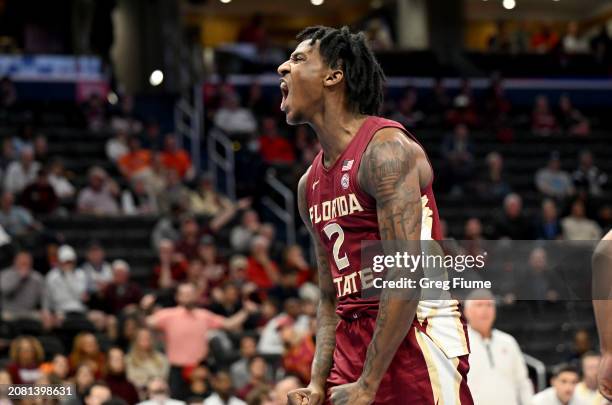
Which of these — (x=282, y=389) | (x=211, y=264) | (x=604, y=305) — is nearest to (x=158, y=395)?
(x=282, y=389)

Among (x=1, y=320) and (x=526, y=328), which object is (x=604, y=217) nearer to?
(x=526, y=328)

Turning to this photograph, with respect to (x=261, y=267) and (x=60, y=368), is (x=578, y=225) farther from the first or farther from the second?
(x=60, y=368)

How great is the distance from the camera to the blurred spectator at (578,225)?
16.1 m

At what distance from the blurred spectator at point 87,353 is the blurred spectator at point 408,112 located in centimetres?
955

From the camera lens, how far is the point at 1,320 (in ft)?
38.8

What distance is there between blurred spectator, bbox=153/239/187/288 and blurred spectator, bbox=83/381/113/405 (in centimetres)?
437

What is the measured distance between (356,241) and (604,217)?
13.1 metres

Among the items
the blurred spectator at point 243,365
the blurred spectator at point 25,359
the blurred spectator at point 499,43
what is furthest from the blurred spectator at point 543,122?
the blurred spectator at point 25,359

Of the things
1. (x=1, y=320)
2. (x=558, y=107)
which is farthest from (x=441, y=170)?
(x=1, y=320)

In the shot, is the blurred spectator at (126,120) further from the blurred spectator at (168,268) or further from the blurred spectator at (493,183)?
the blurred spectator at (493,183)

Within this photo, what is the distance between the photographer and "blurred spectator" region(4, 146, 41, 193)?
592 inches

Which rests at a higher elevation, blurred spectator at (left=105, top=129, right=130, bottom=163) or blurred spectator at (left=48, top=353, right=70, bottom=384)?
blurred spectator at (left=105, top=129, right=130, bottom=163)

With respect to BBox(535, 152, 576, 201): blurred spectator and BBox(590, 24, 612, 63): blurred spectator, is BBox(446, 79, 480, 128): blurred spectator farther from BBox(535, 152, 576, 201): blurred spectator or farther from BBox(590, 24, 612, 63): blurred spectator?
BBox(590, 24, 612, 63): blurred spectator

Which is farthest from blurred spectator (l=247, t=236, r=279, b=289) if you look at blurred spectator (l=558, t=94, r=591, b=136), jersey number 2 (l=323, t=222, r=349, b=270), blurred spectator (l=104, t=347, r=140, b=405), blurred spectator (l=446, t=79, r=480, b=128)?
jersey number 2 (l=323, t=222, r=349, b=270)
